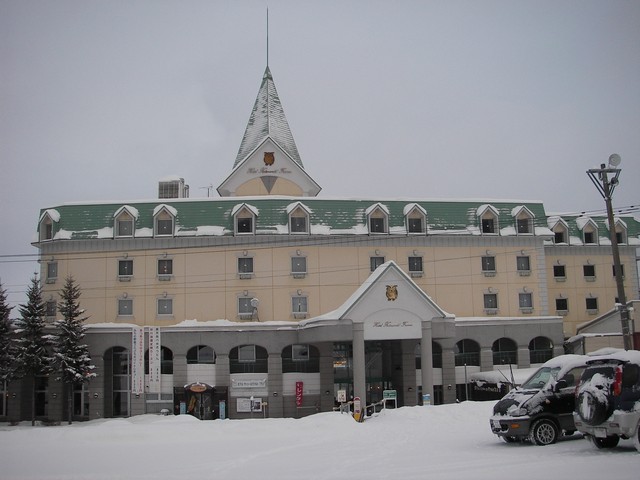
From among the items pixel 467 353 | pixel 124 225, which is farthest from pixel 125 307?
pixel 467 353

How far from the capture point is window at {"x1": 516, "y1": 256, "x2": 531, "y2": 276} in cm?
5031

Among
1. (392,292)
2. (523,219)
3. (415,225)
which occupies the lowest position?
(392,292)

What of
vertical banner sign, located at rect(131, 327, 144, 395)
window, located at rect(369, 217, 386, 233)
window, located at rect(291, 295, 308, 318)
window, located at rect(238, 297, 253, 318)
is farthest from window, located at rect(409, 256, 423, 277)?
vertical banner sign, located at rect(131, 327, 144, 395)

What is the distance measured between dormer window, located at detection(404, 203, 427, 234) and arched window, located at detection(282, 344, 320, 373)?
10612 millimetres

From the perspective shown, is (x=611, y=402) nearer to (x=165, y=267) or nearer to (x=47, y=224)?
(x=165, y=267)

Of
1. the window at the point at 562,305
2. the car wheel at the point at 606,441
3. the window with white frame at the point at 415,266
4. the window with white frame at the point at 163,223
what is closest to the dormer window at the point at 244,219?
the window with white frame at the point at 163,223

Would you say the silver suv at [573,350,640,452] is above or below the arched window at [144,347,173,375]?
below

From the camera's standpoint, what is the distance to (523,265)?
50.5 metres

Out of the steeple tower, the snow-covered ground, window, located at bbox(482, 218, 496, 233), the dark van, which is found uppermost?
the steeple tower

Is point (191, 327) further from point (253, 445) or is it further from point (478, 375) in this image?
point (253, 445)

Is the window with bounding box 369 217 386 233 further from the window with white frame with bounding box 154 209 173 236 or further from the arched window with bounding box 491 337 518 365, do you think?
the window with white frame with bounding box 154 209 173 236

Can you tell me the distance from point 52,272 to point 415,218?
2465cm

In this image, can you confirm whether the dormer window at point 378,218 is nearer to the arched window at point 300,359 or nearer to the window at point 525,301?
the arched window at point 300,359

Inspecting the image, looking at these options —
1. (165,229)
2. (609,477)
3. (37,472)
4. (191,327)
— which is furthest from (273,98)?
(609,477)
